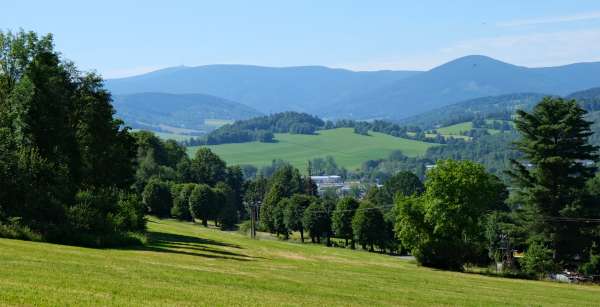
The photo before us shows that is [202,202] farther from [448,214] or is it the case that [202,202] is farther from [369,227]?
[448,214]

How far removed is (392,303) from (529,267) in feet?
134

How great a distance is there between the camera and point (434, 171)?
6969cm

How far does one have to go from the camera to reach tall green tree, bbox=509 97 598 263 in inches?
2761

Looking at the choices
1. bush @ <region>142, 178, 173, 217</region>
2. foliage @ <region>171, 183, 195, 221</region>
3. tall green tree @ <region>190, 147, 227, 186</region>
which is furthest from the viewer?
tall green tree @ <region>190, 147, 227, 186</region>

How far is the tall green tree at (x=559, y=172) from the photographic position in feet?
230

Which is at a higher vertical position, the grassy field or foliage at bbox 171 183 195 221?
the grassy field

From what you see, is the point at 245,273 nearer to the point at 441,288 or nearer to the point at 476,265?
the point at 441,288

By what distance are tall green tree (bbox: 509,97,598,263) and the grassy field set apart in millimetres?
19027

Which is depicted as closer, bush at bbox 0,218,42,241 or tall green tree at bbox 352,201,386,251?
bush at bbox 0,218,42,241

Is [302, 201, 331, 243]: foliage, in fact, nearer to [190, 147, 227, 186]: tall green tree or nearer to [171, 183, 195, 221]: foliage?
[171, 183, 195, 221]: foliage

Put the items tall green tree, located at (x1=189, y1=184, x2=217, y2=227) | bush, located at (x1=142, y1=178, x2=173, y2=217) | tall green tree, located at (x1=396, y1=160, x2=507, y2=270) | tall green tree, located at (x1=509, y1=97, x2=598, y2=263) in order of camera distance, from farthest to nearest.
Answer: bush, located at (x1=142, y1=178, x2=173, y2=217)
tall green tree, located at (x1=189, y1=184, x2=217, y2=227)
tall green tree, located at (x1=509, y1=97, x2=598, y2=263)
tall green tree, located at (x1=396, y1=160, x2=507, y2=270)

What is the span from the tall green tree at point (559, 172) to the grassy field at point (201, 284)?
19.0 m

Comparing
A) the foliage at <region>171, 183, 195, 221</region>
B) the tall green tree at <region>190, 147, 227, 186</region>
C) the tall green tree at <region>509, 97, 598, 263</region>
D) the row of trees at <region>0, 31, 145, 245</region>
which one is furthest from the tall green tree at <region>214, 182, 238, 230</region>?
the row of trees at <region>0, 31, 145, 245</region>

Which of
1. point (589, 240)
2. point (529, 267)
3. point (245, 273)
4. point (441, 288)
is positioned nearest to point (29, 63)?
point (245, 273)
